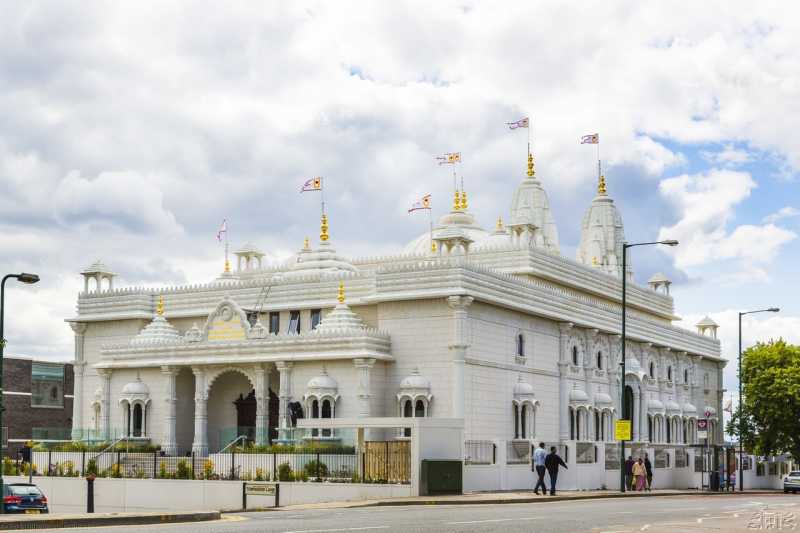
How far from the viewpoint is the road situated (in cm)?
2372

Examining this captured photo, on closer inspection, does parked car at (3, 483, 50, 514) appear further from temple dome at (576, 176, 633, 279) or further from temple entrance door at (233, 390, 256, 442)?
temple dome at (576, 176, 633, 279)

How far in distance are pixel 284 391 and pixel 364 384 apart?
4.29 metres

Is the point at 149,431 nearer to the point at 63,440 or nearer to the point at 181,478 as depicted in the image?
the point at 63,440

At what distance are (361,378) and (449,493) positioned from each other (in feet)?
43.8

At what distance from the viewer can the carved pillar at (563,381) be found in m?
60.0

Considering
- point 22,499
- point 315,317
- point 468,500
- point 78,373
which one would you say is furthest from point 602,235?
point 22,499

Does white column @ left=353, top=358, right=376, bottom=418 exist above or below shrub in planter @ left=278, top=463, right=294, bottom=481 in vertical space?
above

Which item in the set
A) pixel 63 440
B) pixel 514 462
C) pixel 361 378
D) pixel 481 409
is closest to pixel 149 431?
pixel 63 440

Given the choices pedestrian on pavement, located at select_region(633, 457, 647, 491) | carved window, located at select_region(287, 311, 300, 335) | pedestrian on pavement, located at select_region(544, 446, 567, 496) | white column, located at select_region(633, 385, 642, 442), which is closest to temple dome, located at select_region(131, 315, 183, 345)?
carved window, located at select_region(287, 311, 300, 335)

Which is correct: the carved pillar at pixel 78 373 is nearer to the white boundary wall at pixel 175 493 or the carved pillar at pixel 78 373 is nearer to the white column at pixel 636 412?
the white boundary wall at pixel 175 493

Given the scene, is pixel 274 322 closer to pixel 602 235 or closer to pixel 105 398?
pixel 105 398

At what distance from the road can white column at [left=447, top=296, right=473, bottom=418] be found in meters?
15.5

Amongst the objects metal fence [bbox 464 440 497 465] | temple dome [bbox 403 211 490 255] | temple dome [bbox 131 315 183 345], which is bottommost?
metal fence [bbox 464 440 497 465]

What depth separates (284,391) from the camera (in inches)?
2163
